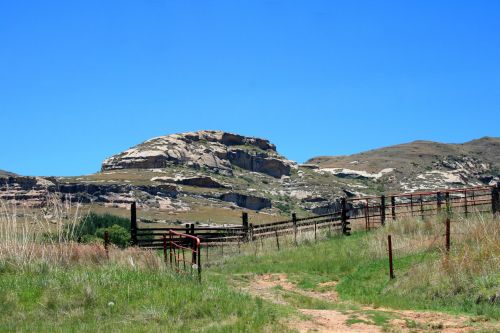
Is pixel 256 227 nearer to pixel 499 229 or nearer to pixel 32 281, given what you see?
pixel 499 229

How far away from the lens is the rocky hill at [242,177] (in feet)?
335

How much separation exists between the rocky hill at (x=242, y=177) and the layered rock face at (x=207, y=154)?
25 cm

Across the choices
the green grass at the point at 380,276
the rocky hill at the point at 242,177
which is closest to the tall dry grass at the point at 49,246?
the green grass at the point at 380,276

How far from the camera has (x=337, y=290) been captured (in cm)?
1602

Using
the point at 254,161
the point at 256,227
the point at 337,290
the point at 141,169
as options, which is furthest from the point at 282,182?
the point at 337,290

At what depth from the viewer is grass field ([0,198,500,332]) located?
31.6 ft

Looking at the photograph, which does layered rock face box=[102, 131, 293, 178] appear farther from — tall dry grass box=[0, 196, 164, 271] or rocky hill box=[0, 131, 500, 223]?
tall dry grass box=[0, 196, 164, 271]

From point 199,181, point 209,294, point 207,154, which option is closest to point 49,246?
point 209,294

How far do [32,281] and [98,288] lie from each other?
5.50 ft

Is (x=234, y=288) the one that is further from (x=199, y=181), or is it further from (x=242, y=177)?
(x=242, y=177)

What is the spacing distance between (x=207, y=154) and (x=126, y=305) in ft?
471

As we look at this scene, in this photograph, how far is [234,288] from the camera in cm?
1420

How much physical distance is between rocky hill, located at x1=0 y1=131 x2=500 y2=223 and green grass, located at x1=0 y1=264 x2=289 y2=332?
7721cm

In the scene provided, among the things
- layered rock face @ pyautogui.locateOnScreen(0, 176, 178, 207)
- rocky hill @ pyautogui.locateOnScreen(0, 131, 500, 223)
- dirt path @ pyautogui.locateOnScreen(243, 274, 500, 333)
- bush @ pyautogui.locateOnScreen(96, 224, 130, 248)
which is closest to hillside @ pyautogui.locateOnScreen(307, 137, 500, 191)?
rocky hill @ pyautogui.locateOnScreen(0, 131, 500, 223)
